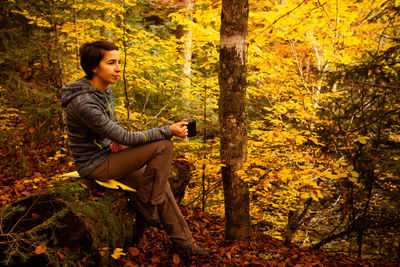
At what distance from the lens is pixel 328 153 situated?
4.88 meters

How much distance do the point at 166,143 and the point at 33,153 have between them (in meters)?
5.53

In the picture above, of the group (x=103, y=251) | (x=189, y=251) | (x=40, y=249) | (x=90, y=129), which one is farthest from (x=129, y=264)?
(x=90, y=129)

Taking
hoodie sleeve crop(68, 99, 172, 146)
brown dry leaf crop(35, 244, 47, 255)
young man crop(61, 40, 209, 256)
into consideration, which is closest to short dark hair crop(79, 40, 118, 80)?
young man crop(61, 40, 209, 256)

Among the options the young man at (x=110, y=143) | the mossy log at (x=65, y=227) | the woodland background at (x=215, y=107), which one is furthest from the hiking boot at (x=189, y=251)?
the woodland background at (x=215, y=107)

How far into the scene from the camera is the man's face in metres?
2.51

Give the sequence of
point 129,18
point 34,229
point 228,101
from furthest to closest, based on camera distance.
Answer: point 129,18
point 228,101
point 34,229

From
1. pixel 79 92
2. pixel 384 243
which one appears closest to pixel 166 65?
pixel 79 92

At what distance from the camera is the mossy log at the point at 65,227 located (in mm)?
1907

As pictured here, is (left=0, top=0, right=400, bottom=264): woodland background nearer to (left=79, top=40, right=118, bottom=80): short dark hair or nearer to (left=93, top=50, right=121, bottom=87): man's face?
(left=93, top=50, right=121, bottom=87): man's face

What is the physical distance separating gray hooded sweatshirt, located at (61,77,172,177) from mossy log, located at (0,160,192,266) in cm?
33

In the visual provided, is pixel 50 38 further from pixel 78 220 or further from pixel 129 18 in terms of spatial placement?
pixel 78 220

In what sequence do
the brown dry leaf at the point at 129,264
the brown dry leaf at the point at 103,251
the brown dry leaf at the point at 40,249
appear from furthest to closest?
1. the brown dry leaf at the point at 129,264
2. the brown dry leaf at the point at 103,251
3. the brown dry leaf at the point at 40,249

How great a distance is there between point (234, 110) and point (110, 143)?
160cm

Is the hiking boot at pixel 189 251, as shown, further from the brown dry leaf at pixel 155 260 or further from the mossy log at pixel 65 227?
the mossy log at pixel 65 227
